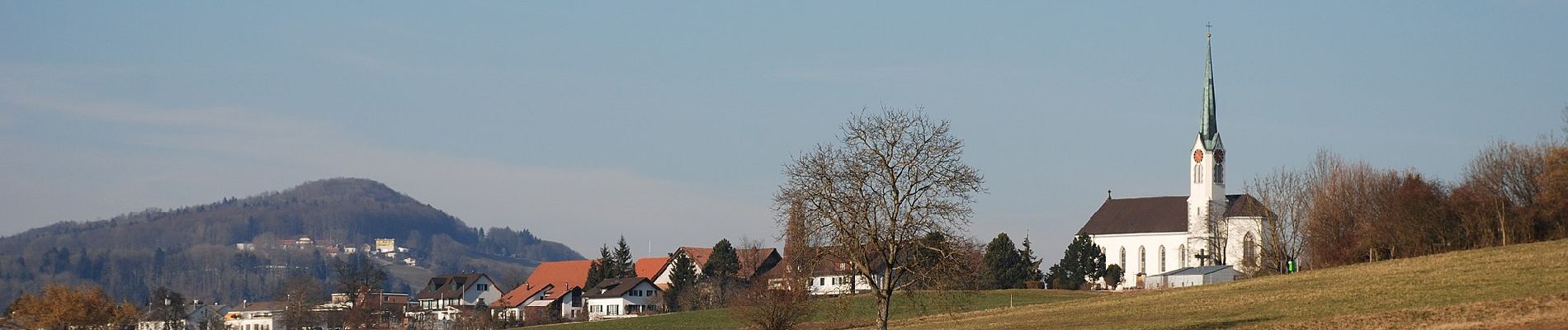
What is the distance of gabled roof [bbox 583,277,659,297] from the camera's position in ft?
423

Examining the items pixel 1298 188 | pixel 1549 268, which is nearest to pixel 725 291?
pixel 1298 188

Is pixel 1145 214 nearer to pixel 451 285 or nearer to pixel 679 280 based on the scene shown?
pixel 679 280

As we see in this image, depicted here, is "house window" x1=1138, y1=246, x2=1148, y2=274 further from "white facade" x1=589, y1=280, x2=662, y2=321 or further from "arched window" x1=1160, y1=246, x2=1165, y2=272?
"white facade" x1=589, y1=280, x2=662, y2=321

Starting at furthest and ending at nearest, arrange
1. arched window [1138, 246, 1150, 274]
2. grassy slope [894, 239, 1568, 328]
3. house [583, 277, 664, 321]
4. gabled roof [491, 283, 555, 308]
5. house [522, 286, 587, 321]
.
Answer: gabled roof [491, 283, 555, 308] < house [583, 277, 664, 321] < house [522, 286, 587, 321] < arched window [1138, 246, 1150, 274] < grassy slope [894, 239, 1568, 328]

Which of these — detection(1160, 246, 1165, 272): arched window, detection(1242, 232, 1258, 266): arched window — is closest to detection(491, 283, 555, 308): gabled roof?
detection(1160, 246, 1165, 272): arched window

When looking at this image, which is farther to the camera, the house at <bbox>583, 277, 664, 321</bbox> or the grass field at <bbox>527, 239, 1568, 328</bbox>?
the house at <bbox>583, 277, 664, 321</bbox>

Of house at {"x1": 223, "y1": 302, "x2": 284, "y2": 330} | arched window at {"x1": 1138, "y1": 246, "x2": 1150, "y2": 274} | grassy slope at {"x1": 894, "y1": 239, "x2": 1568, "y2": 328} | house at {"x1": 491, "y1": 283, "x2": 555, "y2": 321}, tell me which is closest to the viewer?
grassy slope at {"x1": 894, "y1": 239, "x2": 1568, "y2": 328}

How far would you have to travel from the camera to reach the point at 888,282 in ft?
144

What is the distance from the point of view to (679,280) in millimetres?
121188

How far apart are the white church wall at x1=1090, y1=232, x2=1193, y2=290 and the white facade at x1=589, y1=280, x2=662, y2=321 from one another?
35.7 metres

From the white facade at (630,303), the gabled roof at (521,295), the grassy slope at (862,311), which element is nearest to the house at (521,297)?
the gabled roof at (521,295)

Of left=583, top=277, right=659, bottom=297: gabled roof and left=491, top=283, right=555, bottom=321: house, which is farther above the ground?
left=583, top=277, right=659, bottom=297: gabled roof

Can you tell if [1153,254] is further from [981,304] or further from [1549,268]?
[1549,268]

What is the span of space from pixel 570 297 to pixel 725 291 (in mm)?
31442
